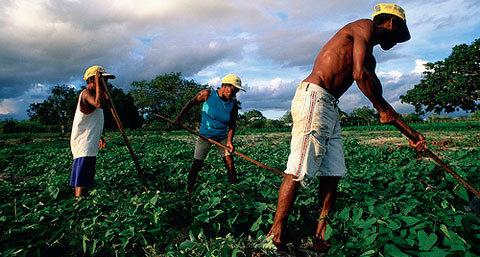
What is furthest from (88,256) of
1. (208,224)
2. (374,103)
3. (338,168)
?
(374,103)

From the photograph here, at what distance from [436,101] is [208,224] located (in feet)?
107

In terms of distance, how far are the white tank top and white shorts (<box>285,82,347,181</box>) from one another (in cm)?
266

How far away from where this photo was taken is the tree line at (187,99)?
3003 cm

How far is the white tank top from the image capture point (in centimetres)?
449

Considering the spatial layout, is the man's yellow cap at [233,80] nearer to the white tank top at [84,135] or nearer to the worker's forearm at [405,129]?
the white tank top at [84,135]

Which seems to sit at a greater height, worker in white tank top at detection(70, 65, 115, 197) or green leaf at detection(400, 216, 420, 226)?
worker in white tank top at detection(70, 65, 115, 197)

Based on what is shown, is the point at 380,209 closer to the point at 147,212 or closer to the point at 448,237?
the point at 448,237

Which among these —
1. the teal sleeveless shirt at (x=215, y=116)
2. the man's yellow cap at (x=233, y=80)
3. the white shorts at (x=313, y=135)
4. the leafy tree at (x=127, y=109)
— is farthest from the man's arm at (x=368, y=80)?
the leafy tree at (x=127, y=109)

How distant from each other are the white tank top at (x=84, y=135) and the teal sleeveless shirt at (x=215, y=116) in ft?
4.77

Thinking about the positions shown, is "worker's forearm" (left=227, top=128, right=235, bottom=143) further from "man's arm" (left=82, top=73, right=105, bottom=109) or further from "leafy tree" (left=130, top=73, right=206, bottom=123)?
"leafy tree" (left=130, top=73, right=206, bottom=123)

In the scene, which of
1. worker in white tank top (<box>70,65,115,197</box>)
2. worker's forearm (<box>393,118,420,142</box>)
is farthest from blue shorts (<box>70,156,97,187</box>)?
worker's forearm (<box>393,118,420,142</box>)

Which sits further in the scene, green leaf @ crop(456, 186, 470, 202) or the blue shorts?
the blue shorts

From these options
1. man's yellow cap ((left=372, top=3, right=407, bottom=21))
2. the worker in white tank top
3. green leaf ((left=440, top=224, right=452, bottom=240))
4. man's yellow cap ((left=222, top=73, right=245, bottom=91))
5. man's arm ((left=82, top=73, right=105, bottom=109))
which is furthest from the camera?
man's yellow cap ((left=222, top=73, right=245, bottom=91))

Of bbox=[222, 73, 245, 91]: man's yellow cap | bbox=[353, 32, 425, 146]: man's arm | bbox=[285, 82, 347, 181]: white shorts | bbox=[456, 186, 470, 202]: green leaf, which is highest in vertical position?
bbox=[222, 73, 245, 91]: man's yellow cap
